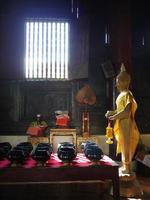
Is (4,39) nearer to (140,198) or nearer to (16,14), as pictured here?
(16,14)

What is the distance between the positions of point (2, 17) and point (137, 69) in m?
3.39

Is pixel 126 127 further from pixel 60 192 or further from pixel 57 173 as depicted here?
pixel 57 173

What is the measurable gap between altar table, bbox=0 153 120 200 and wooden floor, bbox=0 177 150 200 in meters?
1.00

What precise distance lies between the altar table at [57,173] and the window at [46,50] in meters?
3.90

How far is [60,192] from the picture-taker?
12.6ft

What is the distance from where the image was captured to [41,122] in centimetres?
609

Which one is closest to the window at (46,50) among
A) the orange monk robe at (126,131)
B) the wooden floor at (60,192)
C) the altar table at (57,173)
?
the orange monk robe at (126,131)

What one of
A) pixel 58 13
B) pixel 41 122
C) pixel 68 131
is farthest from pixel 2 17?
pixel 68 131

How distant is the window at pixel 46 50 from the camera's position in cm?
639

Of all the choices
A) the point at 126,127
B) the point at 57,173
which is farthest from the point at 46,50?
the point at 57,173

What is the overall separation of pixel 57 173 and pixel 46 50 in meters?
4.28

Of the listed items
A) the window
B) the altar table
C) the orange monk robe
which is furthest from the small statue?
the window

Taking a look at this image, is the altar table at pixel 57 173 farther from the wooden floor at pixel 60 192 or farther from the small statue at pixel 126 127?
the small statue at pixel 126 127

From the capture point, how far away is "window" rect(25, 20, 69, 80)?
6.39 meters
